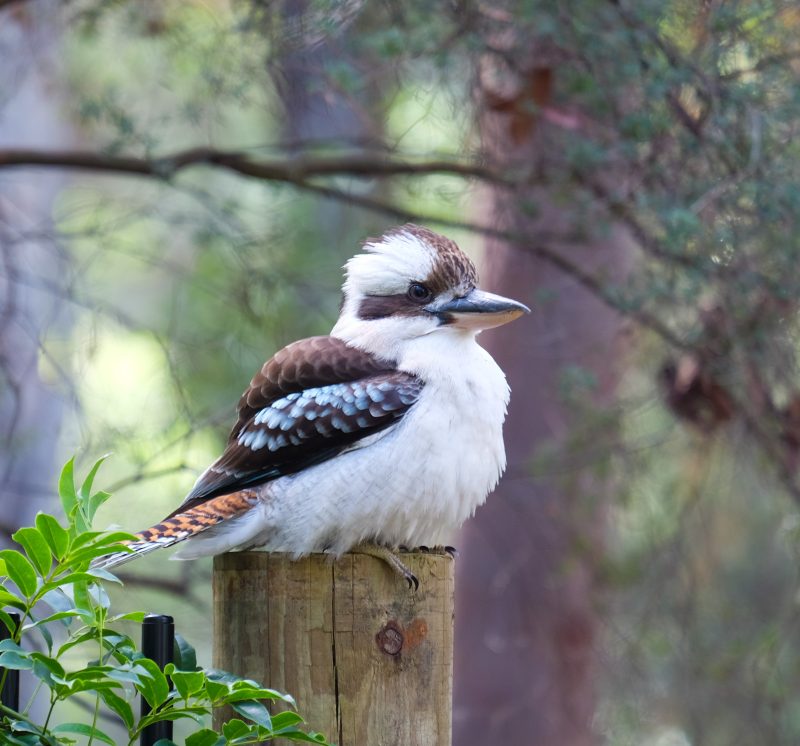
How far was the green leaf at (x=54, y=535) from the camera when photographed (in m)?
1.86

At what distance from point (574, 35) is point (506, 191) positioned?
0.77 metres

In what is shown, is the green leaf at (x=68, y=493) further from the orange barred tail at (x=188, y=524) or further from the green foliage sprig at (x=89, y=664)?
the orange barred tail at (x=188, y=524)

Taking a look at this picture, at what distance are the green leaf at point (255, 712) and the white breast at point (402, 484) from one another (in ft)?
2.26

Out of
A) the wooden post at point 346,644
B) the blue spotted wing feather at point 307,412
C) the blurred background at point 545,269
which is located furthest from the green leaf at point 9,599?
the blurred background at point 545,269

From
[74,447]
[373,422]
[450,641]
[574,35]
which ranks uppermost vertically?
[574,35]

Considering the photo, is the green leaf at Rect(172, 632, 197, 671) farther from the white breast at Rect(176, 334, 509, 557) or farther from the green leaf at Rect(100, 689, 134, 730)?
the white breast at Rect(176, 334, 509, 557)

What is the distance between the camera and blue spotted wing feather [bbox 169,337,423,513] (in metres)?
2.96

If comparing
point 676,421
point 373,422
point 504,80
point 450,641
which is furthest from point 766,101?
point 450,641

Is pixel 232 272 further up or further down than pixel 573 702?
further up

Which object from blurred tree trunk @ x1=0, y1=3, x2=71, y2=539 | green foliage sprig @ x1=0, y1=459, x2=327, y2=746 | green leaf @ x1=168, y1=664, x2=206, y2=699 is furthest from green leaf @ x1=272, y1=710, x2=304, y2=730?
blurred tree trunk @ x1=0, y1=3, x2=71, y2=539

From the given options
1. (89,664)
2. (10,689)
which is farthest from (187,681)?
(10,689)

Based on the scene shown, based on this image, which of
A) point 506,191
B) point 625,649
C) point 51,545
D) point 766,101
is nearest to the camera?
point 51,545

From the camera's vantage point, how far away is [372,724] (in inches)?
91.9

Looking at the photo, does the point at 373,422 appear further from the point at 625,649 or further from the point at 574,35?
Answer: the point at 625,649
